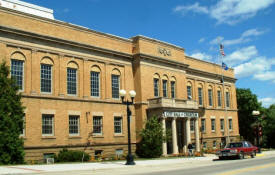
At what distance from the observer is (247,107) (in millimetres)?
73562

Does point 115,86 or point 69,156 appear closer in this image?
point 69,156

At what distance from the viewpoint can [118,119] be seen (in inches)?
1593

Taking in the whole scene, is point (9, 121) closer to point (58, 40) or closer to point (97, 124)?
point (58, 40)

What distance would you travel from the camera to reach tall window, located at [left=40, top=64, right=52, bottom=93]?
33.4 metres

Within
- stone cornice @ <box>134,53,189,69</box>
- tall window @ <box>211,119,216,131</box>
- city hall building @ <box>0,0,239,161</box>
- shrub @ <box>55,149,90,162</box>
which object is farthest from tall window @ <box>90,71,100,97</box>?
tall window @ <box>211,119,216,131</box>

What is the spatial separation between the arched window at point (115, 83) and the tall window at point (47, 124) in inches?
348

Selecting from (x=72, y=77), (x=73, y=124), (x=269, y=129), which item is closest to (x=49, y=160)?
(x=73, y=124)

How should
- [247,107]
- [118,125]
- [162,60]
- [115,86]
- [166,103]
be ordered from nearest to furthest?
1. [118,125]
2. [115,86]
3. [166,103]
4. [162,60]
5. [247,107]

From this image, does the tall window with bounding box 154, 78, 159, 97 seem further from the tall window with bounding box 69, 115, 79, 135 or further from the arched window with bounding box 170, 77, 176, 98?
Result: the tall window with bounding box 69, 115, 79, 135

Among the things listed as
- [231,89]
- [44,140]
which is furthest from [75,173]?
[231,89]

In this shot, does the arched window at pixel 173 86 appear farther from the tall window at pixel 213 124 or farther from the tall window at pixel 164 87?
the tall window at pixel 213 124

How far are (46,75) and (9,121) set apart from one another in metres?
8.01

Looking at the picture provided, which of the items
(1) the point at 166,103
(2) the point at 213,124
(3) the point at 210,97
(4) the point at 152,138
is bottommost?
(4) the point at 152,138

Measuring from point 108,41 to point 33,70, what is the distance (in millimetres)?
10704
